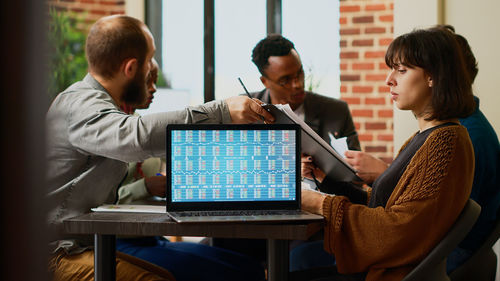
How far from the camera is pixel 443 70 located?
1545mm

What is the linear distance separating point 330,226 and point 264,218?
0.21 meters

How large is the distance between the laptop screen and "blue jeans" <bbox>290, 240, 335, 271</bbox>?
998 mm

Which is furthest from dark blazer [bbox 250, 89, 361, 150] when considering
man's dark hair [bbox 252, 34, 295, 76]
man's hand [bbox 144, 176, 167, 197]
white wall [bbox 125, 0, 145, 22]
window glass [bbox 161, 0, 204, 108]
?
white wall [bbox 125, 0, 145, 22]

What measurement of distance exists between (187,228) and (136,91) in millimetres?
816

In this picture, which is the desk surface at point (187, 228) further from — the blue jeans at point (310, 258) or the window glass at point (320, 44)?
the window glass at point (320, 44)

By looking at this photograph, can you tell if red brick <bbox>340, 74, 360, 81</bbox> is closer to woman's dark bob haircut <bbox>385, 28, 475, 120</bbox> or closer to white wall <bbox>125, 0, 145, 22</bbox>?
white wall <bbox>125, 0, 145, 22</bbox>

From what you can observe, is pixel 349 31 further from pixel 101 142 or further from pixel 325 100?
pixel 101 142

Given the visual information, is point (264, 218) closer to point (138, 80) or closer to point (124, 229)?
point (124, 229)

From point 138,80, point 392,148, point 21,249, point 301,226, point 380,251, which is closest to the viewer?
point 21,249

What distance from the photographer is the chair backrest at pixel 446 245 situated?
4.36ft

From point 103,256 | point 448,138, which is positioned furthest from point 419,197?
point 103,256

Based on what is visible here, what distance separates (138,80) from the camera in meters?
1.91

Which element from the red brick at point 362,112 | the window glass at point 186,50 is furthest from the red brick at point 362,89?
the window glass at point 186,50

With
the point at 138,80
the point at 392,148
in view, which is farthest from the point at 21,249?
the point at 392,148
